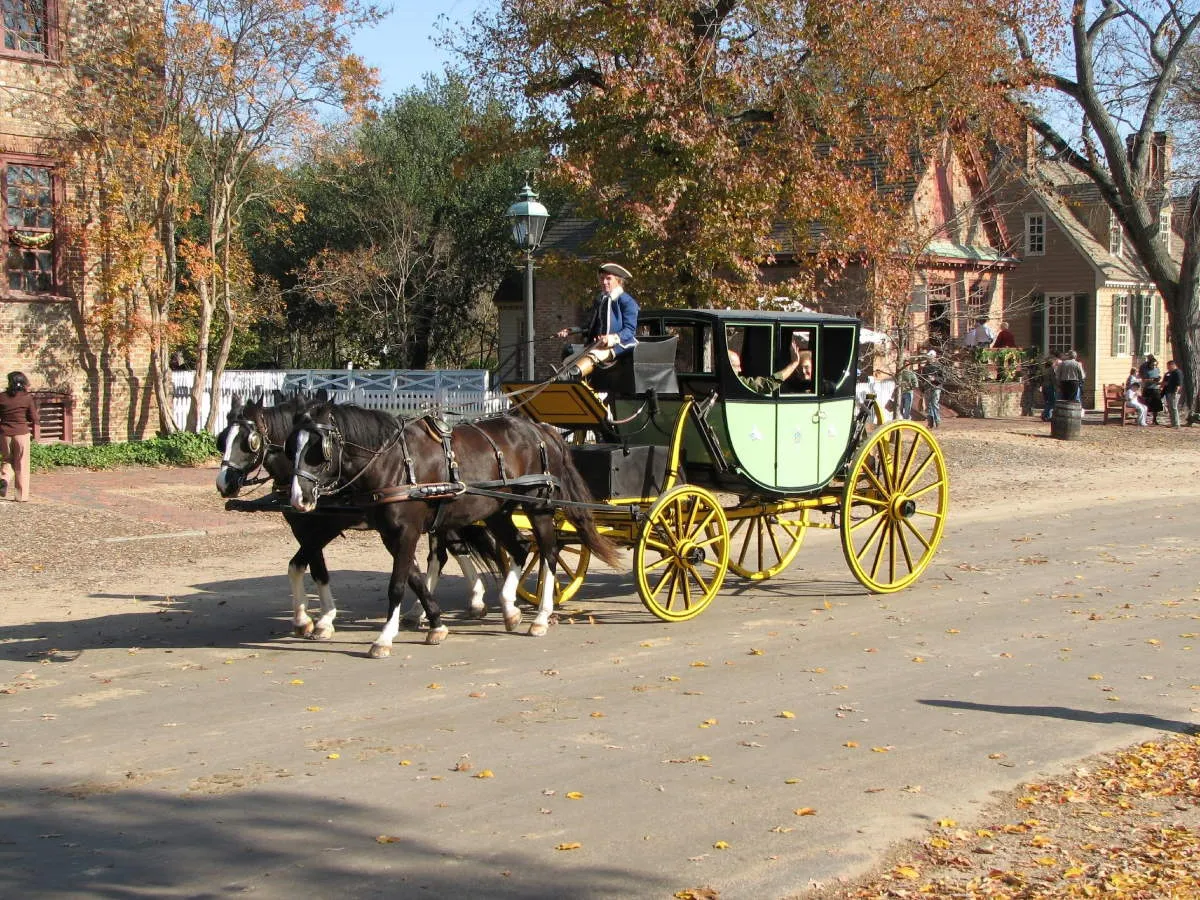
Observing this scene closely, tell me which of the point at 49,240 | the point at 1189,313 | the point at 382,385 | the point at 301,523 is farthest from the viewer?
the point at 1189,313

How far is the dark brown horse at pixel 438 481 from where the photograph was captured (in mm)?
8930

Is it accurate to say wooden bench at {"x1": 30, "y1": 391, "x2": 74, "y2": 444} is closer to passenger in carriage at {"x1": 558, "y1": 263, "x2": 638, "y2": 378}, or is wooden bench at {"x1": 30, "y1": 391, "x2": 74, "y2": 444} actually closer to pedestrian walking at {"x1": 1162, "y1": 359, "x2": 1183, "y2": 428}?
passenger in carriage at {"x1": 558, "y1": 263, "x2": 638, "y2": 378}

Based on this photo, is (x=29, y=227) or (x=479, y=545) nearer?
(x=479, y=545)

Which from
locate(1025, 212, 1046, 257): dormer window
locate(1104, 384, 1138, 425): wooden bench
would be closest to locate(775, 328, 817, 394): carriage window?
locate(1104, 384, 1138, 425): wooden bench

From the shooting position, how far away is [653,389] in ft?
35.0

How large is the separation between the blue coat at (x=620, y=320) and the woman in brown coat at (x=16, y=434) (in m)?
9.44

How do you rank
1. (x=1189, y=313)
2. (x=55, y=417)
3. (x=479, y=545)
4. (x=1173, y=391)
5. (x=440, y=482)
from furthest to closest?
(x=1189, y=313)
(x=1173, y=391)
(x=55, y=417)
(x=479, y=545)
(x=440, y=482)

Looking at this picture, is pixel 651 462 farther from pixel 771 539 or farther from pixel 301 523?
pixel 301 523

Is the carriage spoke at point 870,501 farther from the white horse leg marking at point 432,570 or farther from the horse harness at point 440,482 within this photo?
the white horse leg marking at point 432,570

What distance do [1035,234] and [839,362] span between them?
3239 cm

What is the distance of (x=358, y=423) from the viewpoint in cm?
912

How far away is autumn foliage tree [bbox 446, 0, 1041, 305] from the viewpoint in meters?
19.5

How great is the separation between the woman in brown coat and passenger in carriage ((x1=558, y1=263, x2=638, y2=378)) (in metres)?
9.32

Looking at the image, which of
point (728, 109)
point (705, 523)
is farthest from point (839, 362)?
point (728, 109)
